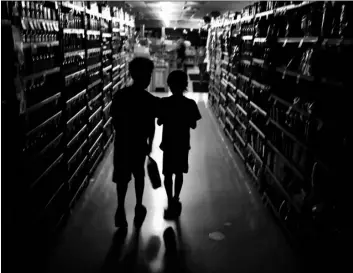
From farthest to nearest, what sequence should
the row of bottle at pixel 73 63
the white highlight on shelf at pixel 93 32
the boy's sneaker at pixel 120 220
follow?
the white highlight on shelf at pixel 93 32, the row of bottle at pixel 73 63, the boy's sneaker at pixel 120 220

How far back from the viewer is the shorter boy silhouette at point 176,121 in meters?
3.27

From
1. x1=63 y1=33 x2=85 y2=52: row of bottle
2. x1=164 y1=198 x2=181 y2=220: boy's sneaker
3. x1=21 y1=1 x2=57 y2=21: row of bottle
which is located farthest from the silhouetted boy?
x1=63 y1=33 x2=85 y2=52: row of bottle

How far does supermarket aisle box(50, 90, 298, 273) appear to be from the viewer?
2.69 m

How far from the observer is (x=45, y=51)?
2.98m

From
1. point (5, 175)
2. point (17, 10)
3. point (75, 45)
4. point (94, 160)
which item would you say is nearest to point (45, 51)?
point (17, 10)

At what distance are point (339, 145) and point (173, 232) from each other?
62.0 inches

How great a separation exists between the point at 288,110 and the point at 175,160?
1106 mm

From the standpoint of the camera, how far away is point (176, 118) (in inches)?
129

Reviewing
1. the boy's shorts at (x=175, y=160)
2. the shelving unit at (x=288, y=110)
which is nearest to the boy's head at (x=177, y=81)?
the boy's shorts at (x=175, y=160)

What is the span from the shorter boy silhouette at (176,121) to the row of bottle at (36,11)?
44.1 inches

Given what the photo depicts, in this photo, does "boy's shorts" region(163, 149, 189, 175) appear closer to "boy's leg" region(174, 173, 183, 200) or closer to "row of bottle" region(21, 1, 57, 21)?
"boy's leg" region(174, 173, 183, 200)

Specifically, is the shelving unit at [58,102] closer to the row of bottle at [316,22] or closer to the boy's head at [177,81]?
the boy's head at [177,81]

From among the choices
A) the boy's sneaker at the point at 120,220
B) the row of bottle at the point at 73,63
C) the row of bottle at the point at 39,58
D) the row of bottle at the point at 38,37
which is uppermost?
the row of bottle at the point at 38,37

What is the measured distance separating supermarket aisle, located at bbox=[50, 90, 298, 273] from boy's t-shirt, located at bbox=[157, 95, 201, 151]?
761 millimetres
